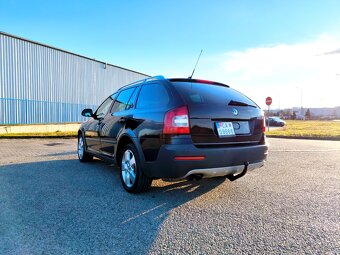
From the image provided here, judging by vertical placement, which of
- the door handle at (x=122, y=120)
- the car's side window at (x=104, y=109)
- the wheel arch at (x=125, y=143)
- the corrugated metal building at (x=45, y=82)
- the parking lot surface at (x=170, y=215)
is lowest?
the parking lot surface at (x=170, y=215)

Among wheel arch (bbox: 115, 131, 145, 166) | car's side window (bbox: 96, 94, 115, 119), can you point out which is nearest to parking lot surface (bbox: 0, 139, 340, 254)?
wheel arch (bbox: 115, 131, 145, 166)

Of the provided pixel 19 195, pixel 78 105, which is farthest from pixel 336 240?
pixel 78 105

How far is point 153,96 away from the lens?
14.2 feet

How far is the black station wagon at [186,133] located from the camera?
3.65 meters

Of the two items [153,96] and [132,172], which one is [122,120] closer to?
[153,96]

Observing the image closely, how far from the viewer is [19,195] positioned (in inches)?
168

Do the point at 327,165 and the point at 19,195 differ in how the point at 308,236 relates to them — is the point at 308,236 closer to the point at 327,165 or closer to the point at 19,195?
the point at 19,195

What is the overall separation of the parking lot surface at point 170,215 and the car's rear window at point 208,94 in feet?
4.43

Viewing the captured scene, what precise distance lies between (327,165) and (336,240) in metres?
4.69

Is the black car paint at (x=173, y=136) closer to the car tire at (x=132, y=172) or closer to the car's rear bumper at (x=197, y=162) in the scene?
the car's rear bumper at (x=197, y=162)

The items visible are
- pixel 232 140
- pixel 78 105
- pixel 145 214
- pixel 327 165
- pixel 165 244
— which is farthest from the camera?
pixel 78 105

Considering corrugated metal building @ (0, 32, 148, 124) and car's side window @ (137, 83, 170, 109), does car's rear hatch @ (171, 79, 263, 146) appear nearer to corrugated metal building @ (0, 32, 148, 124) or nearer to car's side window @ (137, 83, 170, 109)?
car's side window @ (137, 83, 170, 109)

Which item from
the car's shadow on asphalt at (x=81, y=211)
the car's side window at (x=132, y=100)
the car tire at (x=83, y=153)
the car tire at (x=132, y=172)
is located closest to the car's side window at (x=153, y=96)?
the car's side window at (x=132, y=100)

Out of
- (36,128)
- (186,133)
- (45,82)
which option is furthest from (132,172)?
(45,82)
